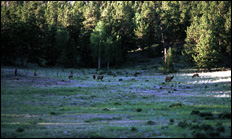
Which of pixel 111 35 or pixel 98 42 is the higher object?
pixel 111 35

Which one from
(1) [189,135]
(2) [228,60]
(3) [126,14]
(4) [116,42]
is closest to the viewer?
(1) [189,135]

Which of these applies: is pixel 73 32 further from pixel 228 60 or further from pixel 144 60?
pixel 228 60

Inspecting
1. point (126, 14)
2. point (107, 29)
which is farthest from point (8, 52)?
point (126, 14)

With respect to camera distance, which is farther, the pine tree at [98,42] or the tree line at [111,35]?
the pine tree at [98,42]

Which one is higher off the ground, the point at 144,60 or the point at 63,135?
the point at 144,60

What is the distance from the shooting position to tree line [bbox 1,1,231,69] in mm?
67750

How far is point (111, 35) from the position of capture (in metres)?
86.6

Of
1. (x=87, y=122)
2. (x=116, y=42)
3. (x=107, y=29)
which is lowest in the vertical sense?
(x=87, y=122)

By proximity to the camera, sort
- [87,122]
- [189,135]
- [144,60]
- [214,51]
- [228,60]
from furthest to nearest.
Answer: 1. [144,60]
2. [228,60]
3. [214,51]
4. [87,122]
5. [189,135]

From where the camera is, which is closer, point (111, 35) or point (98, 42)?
point (98, 42)

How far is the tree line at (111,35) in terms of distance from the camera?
67.8 meters

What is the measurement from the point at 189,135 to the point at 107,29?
262ft

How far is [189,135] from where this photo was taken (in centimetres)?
1084

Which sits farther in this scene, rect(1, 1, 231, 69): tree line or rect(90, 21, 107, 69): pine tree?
rect(90, 21, 107, 69): pine tree
